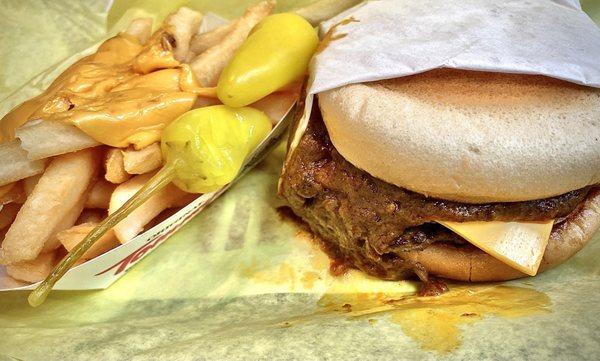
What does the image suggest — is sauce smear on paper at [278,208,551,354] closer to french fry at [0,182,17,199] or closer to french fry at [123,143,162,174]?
french fry at [123,143,162,174]

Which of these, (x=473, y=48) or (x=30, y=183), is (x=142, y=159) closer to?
(x=30, y=183)

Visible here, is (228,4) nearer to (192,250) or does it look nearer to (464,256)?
(192,250)

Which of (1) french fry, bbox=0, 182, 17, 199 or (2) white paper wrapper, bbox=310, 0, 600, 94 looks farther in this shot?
(1) french fry, bbox=0, 182, 17, 199

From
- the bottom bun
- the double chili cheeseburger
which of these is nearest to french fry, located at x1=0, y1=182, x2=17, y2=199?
the double chili cheeseburger

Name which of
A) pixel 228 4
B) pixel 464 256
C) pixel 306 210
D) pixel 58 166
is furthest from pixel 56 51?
pixel 464 256

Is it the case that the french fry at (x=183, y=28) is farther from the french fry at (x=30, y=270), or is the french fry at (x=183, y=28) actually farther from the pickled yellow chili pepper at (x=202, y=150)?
the french fry at (x=30, y=270)

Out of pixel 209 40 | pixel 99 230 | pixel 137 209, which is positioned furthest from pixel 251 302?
pixel 209 40

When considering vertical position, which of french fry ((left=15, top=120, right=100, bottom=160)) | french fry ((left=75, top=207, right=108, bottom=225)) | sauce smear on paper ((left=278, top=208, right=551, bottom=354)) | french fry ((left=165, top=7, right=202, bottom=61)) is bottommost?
sauce smear on paper ((left=278, top=208, right=551, bottom=354))

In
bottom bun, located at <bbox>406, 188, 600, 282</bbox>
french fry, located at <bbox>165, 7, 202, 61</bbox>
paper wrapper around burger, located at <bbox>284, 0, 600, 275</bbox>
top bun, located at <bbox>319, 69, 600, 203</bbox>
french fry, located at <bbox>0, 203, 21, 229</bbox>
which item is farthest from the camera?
french fry, located at <bbox>165, 7, 202, 61</bbox>
